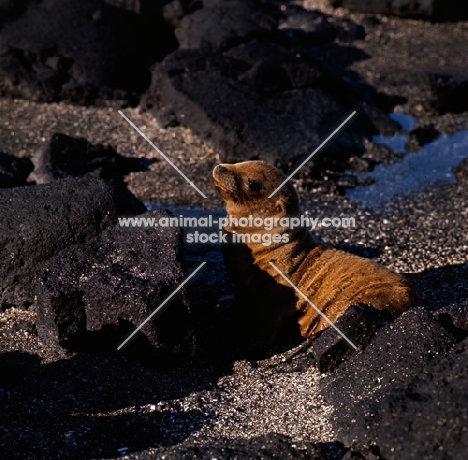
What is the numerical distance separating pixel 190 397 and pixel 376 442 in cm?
164

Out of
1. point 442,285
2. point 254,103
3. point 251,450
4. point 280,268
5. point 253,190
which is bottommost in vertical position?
point 442,285

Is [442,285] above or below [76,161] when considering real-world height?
below

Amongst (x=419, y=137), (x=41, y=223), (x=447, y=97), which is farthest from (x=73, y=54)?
(x=41, y=223)

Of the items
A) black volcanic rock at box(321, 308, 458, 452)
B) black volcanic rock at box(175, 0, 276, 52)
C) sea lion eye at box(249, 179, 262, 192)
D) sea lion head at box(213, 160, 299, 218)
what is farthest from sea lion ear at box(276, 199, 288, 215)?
black volcanic rock at box(175, 0, 276, 52)

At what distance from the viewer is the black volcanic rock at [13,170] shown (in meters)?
9.55

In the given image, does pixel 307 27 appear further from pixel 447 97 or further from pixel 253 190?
pixel 253 190

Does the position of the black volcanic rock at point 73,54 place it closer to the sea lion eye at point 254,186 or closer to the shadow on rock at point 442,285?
the sea lion eye at point 254,186

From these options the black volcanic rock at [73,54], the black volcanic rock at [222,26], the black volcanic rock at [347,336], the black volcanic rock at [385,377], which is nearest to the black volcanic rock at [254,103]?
the black volcanic rock at [222,26]

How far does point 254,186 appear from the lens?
712 centimetres

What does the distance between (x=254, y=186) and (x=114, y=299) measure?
1.53m

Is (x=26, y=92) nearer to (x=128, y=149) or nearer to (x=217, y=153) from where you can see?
(x=128, y=149)

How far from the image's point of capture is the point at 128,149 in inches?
429

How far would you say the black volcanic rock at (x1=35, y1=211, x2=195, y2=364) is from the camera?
20.5 feet

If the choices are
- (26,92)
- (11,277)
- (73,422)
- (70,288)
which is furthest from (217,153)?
(73,422)
